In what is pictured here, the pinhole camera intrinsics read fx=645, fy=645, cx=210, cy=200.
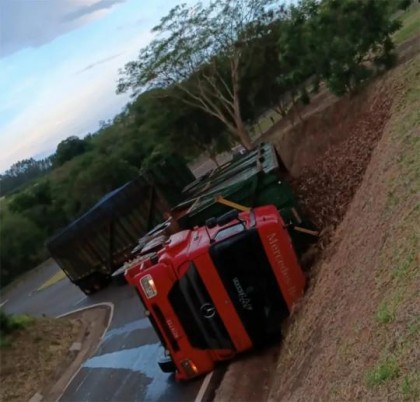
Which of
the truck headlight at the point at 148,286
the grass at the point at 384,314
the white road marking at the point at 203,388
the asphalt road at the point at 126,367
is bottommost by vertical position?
the asphalt road at the point at 126,367

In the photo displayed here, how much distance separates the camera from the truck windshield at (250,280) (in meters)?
9.37

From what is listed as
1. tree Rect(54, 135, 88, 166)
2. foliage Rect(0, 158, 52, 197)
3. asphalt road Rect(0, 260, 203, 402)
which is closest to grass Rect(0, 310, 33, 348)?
asphalt road Rect(0, 260, 203, 402)

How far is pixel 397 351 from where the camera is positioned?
500 centimetres

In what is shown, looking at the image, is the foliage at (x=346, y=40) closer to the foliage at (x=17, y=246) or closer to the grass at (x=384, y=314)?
the grass at (x=384, y=314)

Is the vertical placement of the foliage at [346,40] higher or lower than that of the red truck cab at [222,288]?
higher

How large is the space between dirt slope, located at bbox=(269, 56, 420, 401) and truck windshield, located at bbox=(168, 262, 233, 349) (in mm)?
1023

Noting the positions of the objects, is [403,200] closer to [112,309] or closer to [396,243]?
[396,243]

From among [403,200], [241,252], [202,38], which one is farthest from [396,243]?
[202,38]

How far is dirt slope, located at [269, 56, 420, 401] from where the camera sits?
5.10 metres

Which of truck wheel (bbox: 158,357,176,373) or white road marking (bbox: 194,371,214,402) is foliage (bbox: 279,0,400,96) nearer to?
truck wheel (bbox: 158,357,176,373)

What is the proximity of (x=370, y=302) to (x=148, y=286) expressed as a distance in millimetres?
4043

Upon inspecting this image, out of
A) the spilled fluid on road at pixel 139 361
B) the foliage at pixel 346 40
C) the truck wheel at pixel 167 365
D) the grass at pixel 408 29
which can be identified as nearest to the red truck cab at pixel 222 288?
the truck wheel at pixel 167 365

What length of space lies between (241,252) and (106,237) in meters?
12.2

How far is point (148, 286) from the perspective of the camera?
379 inches
